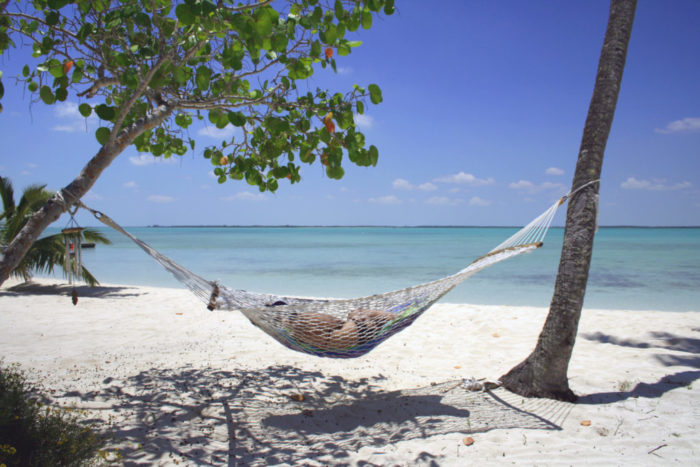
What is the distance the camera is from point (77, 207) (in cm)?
167

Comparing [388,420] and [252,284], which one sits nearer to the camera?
[388,420]

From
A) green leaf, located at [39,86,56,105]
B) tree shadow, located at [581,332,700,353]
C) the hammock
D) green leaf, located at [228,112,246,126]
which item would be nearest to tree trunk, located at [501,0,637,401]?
the hammock

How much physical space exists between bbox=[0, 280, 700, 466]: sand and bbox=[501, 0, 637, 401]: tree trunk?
156 mm

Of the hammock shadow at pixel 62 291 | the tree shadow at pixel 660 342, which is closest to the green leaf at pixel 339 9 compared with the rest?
the tree shadow at pixel 660 342

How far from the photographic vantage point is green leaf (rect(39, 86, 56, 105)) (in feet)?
5.35

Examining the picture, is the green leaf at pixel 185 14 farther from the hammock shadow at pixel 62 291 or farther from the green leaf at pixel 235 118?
the hammock shadow at pixel 62 291

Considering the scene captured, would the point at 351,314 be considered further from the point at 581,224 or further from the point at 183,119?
the point at 183,119

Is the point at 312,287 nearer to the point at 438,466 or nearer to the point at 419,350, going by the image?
the point at 419,350

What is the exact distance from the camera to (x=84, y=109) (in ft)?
5.74

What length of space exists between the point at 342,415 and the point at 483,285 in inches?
274

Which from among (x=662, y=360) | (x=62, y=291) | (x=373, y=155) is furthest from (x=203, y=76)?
(x=62, y=291)

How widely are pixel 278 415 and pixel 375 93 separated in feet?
5.12

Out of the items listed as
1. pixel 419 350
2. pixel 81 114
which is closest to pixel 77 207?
pixel 81 114

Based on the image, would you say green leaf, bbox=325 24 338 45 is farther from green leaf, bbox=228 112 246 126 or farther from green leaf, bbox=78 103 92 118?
green leaf, bbox=78 103 92 118
